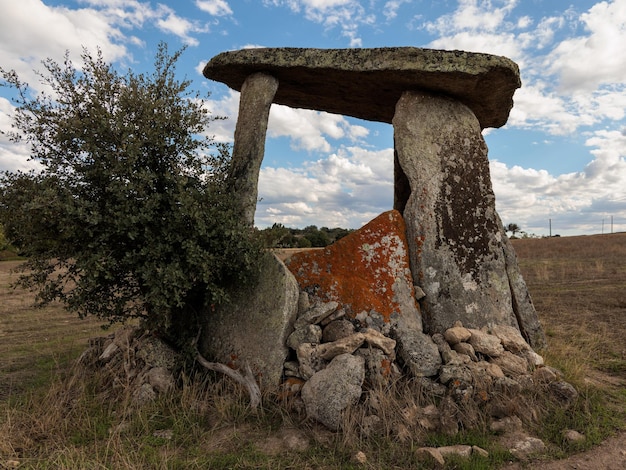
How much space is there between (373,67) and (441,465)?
5653 mm

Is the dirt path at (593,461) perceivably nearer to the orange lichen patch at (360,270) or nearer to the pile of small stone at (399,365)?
the pile of small stone at (399,365)

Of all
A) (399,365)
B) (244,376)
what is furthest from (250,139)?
(399,365)

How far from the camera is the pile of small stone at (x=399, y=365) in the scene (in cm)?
489

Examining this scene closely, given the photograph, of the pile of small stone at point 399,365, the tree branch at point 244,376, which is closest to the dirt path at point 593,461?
the pile of small stone at point 399,365

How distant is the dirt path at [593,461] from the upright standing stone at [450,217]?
2399 mm

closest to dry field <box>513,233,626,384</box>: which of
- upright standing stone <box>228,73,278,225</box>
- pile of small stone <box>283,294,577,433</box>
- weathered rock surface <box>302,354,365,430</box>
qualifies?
pile of small stone <box>283,294,577,433</box>

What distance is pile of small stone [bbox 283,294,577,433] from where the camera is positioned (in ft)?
16.0

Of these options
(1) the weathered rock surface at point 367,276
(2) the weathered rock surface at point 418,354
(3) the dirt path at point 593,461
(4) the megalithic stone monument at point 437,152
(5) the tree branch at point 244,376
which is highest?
(4) the megalithic stone monument at point 437,152

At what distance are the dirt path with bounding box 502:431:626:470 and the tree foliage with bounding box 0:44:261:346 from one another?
3.77 metres

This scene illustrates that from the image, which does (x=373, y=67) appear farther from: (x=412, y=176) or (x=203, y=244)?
(x=203, y=244)

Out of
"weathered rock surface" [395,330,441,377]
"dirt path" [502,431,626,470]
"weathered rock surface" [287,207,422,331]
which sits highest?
"weathered rock surface" [287,207,422,331]

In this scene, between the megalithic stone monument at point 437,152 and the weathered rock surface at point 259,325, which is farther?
the megalithic stone monument at point 437,152

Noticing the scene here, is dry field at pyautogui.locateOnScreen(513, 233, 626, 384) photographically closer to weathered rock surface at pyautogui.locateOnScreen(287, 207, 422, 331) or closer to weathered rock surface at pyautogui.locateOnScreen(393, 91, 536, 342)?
weathered rock surface at pyautogui.locateOnScreen(393, 91, 536, 342)

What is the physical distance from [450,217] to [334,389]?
3.65 m
